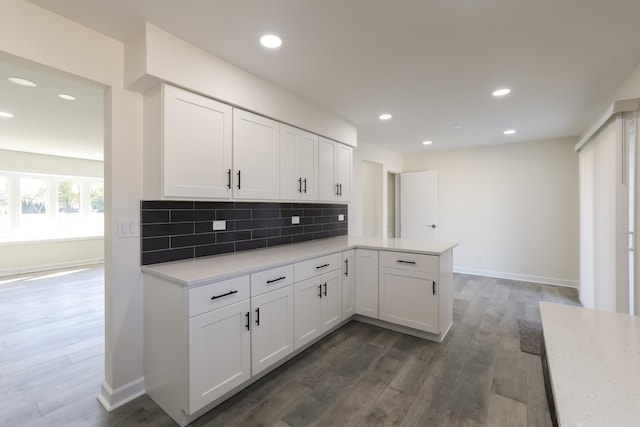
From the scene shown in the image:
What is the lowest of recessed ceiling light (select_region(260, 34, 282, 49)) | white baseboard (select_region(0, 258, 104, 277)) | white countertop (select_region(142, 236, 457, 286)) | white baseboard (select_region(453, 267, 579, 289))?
white baseboard (select_region(453, 267, 579, 289))

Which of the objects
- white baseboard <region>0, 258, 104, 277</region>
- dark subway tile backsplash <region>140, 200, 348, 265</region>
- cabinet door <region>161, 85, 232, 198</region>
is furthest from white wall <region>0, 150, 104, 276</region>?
cabinet door <region>161, 85, 232, 198</region>

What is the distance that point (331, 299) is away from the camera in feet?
9.19

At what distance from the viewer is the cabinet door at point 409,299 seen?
2730 millimetres

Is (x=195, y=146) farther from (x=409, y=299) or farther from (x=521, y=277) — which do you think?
(x=521, y=277)

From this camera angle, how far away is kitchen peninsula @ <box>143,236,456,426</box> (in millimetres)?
1715

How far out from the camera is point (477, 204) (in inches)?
211

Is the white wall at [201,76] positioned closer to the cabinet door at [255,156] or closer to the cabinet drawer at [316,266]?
the cabinet door at [255,156]

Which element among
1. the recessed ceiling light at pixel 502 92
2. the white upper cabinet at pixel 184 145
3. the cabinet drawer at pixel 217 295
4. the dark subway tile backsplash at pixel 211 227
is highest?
the recessed ceiling light at pixel 502 92

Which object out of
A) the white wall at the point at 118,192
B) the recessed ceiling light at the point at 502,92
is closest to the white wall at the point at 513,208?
the recessed ceiling light at the point at 502,92

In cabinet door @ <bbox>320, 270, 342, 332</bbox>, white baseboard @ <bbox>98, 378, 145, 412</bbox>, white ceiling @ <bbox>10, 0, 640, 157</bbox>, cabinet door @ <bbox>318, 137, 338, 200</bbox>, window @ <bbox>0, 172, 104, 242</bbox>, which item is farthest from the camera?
window @ <bbox>0, 172, 104, 242</bbox>

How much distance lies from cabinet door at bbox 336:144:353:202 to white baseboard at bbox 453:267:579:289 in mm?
3228

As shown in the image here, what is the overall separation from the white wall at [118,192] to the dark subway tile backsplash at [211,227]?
11cm

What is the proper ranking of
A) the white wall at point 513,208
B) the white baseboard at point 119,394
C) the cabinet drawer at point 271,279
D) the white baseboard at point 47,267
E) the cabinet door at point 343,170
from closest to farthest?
1. the white baseboard at point 119,394
2. the cabinet drawer at point 271,279
3. the cabinet door at point 343,170
4. the white wall at point 513,208
5. the white baseboard at point 47,267

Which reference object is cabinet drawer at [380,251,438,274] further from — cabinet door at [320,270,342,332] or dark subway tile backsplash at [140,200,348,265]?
dark subway tile backsplash at [140,200,348,265]
